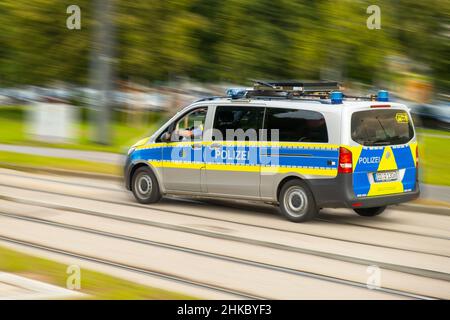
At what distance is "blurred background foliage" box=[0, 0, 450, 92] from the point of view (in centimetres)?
3653

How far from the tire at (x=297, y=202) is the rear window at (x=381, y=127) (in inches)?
39.9

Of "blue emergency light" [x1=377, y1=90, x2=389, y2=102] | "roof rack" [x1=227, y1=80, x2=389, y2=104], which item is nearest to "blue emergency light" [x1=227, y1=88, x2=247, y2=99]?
"roof rack" [x1=227, y1=80, x2=389, y2=104]

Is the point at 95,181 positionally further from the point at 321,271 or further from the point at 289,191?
the point at 321,271

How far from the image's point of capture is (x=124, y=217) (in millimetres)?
12406

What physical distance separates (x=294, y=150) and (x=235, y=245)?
2132mm

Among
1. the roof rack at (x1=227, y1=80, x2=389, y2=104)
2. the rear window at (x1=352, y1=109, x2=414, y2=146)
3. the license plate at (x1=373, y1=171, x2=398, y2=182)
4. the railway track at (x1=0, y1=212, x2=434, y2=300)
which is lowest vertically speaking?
the railway track at (x1=0, y1=212, x2=434, y2=300)

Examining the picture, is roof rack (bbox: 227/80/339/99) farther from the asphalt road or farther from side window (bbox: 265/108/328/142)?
the asphalt road

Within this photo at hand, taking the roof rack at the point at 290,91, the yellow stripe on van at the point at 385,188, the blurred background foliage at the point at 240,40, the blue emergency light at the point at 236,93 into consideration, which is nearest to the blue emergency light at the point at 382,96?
the roof rack at the point at 290,91

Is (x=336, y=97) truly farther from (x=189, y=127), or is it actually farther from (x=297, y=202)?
(x=189, y=127)

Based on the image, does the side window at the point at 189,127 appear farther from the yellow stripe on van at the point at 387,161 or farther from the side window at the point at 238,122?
the yellow stripe on van at the point at 387,161

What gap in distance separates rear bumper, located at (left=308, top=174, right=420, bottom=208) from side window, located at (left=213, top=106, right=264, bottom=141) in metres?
1.19

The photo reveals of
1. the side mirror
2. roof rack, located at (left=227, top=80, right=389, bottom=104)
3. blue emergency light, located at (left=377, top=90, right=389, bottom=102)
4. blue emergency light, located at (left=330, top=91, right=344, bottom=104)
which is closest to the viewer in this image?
blue emergency light, located at (left=330, top=91, right=344, bottom=104)

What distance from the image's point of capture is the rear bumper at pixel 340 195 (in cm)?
1149
